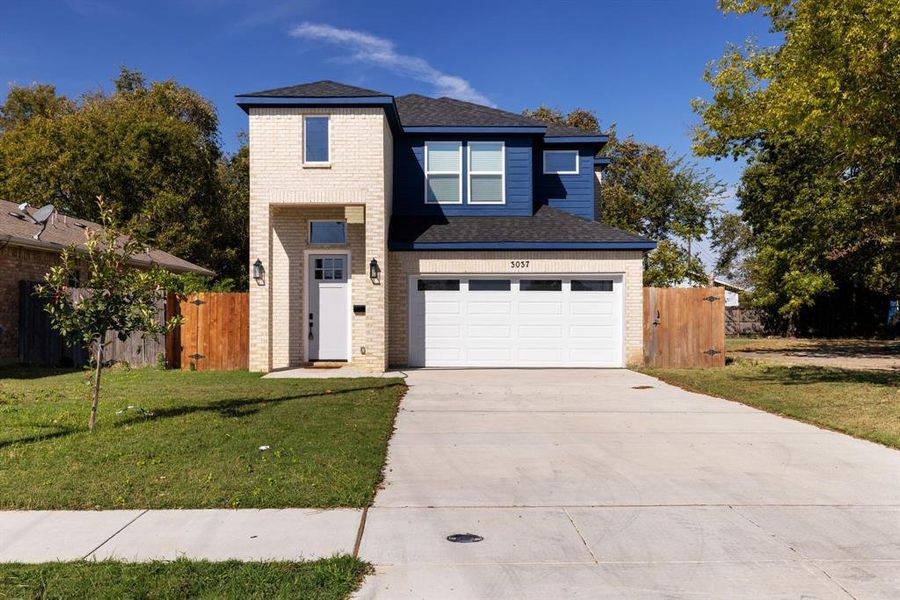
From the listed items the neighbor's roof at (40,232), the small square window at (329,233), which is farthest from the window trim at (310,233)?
the neighbor's roof at (40,232)

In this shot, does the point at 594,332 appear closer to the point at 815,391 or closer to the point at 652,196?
the point at 815,391

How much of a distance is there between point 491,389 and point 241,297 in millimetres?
6782

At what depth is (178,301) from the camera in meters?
15.4

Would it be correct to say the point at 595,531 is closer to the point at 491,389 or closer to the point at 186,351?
the point at 491,389

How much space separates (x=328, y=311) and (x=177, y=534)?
1150cm

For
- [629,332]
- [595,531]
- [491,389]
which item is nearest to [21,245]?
[491,389]

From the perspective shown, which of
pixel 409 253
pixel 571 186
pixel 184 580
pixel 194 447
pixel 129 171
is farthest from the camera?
pixel 129 171

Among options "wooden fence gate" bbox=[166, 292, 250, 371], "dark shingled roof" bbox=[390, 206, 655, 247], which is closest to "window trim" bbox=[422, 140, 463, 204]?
"dark shingled roof" bbox=[390, 206, 655, 247]

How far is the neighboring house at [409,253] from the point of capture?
14844mm

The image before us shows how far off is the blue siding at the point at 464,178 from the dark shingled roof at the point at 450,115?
1.21ft

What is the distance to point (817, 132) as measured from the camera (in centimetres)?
1323

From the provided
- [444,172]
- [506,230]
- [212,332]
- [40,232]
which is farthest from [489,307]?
[40,232]

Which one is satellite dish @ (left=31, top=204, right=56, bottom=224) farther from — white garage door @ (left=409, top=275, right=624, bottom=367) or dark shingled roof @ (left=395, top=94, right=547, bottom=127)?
white garage door @ (left=409, top=275, right=624, bottom=367)

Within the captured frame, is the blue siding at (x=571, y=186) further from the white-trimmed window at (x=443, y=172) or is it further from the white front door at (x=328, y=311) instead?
the white front door at (x=328, y=311)
